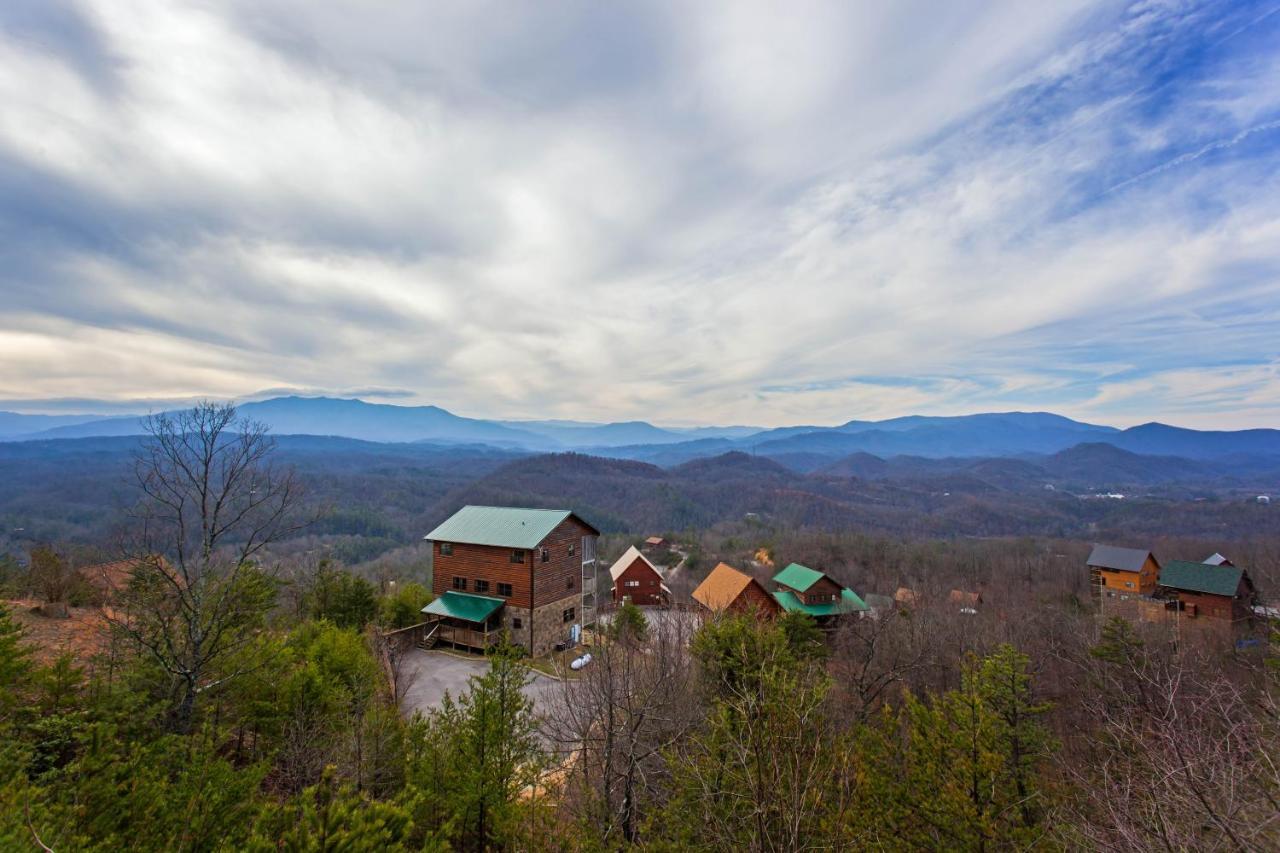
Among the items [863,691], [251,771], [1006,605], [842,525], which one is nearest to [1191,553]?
[1006,605]

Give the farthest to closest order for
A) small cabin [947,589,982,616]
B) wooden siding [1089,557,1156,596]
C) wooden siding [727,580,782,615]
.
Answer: small cabin [947,589,982,616] → wooden siding [1089,557,1156,596] → wooden siding [727,580,782,615]

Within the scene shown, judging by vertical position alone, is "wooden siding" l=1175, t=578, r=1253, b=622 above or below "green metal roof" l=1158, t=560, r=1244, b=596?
below

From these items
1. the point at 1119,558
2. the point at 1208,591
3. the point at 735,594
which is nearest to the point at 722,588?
the point at 735,594

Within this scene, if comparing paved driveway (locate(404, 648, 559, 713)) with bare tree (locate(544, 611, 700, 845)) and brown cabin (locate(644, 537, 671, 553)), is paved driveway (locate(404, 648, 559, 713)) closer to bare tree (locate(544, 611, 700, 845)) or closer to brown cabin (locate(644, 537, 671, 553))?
bare tree (locate(544, 611, 700, 845))

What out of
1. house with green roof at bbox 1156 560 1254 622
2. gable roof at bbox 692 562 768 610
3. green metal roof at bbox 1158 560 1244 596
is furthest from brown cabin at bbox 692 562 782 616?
house with green roof at bbox 1156 560 1254 622

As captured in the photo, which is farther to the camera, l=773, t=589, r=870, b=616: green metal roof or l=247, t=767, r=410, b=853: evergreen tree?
l=773, t=589, r=870, b=616: green metal roof

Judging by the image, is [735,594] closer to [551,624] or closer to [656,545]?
[551,624]

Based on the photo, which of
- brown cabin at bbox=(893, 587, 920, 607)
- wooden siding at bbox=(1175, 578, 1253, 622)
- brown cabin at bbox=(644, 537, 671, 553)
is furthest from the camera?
brown cabin at bbox=(644, 537, 671, 553)
